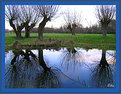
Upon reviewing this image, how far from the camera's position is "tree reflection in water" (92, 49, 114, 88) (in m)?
3.31

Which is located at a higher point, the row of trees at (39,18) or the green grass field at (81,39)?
the row of trees at (39,18)

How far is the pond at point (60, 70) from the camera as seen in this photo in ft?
10.8

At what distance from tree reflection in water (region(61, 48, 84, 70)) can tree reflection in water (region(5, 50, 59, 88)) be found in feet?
2.15

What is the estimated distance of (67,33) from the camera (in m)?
6.20

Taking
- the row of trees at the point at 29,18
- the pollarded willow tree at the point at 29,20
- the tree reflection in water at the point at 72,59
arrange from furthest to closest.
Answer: the pollarded willow tree at the point at 29,20, the row of trees at the point at 29,18, the tree reflection in water at the point at 72,59

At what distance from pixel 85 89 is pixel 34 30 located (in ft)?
16.6

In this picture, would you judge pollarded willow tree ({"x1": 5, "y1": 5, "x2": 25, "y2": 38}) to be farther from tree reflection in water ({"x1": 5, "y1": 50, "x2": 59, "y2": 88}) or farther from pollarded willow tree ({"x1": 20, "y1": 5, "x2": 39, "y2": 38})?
tree reflection in water ({"x1": 5, "y1": 50, "x2": 59, "y2": 88})

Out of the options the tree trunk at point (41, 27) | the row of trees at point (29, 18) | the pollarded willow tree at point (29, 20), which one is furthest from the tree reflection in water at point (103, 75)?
the pollarded willow tree at point (29, 20)

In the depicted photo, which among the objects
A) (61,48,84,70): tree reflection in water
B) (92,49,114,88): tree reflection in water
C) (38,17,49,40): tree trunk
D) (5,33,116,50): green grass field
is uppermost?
(38,17,49,40): tree trunk

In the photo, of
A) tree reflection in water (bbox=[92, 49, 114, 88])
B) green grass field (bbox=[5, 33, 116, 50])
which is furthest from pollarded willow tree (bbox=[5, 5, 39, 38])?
tree reflection in water (bbox=[92, 49, 114, 88])

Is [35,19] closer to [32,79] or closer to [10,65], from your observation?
[10,65]

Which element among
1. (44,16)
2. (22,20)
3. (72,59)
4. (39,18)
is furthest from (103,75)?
(22,20)

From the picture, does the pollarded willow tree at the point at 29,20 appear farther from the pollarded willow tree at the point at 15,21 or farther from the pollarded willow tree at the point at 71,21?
the pollarded willow tree at the point at 71,21
